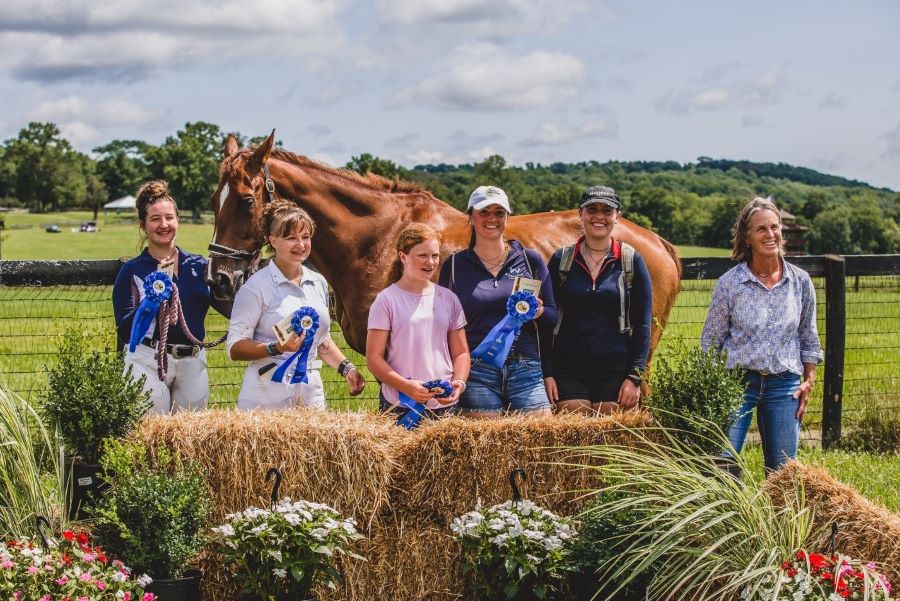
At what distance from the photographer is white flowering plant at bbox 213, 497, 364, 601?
374 centimetres

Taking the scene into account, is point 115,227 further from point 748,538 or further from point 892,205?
point 892,205

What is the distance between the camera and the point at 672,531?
343 centimetres

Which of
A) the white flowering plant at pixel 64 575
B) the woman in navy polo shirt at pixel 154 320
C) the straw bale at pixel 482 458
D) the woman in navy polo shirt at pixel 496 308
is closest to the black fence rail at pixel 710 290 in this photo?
the woman in navy polo shirt at pixel 154 320

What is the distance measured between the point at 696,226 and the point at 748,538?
63266mm

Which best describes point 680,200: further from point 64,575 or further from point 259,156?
point 64,575

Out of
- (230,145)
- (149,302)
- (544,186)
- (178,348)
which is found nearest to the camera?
(149,302)

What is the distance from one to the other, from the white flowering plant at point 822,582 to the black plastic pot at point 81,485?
284cm

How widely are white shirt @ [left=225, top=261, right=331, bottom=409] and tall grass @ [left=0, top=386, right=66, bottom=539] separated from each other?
978 millimetres

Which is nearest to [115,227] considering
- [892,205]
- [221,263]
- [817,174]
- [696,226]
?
[696,226]

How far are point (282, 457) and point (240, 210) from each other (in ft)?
7.47

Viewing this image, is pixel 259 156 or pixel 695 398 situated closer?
pixel 695 398

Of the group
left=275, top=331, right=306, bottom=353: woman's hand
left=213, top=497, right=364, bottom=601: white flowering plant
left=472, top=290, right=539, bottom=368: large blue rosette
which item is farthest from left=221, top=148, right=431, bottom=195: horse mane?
left=213, top=497, right=364, bottom=601: white flowering plant

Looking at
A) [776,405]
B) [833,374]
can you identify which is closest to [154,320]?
[776,405]

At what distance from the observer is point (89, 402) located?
402 centimetres
